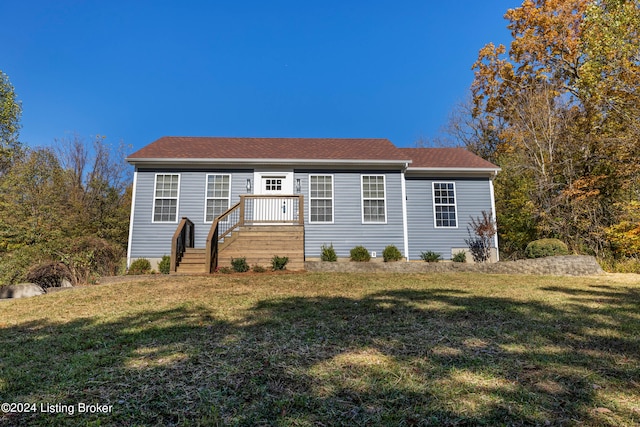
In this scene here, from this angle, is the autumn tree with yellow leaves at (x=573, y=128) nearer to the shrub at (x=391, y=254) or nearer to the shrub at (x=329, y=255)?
the shrub at (x=391, y=254)

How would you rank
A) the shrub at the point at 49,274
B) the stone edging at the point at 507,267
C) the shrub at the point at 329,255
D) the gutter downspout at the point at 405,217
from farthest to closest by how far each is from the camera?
the gutter downspout at the point at 405,217 → the shrub at the point at 329,255 → the stone edging at the point at 507,267 → the shrub at the point at 49,274

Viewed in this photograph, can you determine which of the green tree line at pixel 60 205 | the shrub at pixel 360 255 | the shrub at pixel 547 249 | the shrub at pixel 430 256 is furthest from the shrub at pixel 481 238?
the green tree line at pixel 60 205

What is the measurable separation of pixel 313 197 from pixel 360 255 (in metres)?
2.83

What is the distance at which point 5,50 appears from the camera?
19.0 metres

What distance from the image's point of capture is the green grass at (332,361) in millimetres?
2088

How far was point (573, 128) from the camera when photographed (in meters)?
14.5

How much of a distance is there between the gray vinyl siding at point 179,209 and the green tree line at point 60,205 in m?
0.97

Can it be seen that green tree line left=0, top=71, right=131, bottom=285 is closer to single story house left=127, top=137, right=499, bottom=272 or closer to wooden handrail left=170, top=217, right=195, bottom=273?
wooden handrail left=170, top=217, right=195, bottom=273

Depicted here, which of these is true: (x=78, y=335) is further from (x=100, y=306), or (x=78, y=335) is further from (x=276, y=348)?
(x=276, y=348)

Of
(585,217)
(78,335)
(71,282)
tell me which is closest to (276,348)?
(78,335)

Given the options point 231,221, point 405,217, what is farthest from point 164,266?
point 405,217

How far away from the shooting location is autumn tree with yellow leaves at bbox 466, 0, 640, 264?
1203 cm

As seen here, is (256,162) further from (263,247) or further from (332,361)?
(332,361)

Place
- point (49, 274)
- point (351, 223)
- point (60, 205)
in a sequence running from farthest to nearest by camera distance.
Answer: point (60, 205), point (351, 223), point (49, 274)
